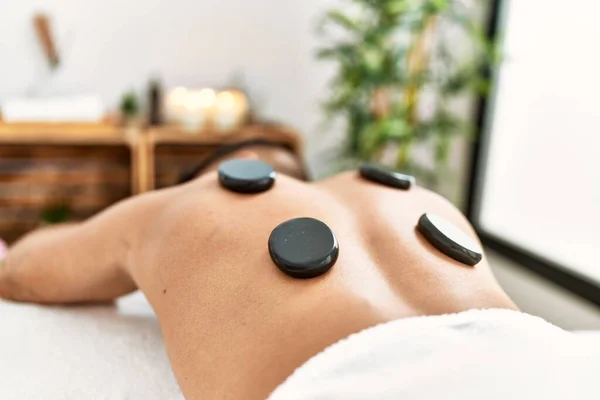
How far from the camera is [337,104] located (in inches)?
90.9

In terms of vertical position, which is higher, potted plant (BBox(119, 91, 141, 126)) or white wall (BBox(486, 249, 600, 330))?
potted plant (BBox(119, 91, 141, 126))

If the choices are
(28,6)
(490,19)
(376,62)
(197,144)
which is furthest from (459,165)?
(28,6)

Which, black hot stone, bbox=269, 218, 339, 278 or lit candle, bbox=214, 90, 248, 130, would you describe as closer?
black hot stone, bbox=269, 218, 339, 278

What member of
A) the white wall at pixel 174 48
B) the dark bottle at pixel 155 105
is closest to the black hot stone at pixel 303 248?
the dark bottle at pixel 155 105

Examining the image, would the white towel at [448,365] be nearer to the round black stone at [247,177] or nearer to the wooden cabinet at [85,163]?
the round black stone at [247,177]

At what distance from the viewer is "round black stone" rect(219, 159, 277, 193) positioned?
2.10 ft

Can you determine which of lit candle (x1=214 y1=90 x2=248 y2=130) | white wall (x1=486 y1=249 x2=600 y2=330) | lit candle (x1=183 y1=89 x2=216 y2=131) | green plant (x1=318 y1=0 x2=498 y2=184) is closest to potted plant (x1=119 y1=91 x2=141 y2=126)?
lit candle (x1=183 y1=89 x2=216 y2=131)

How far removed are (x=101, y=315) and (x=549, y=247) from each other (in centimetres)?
186

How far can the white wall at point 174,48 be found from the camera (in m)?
2.71

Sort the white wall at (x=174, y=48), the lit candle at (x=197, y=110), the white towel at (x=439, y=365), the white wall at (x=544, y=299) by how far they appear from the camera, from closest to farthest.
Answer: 1. the white towel at (x=439, y=365)
2. the white wall at (x=544, y=299)
3. the lit candle at (x=197, y=110)
4. the white wall at (x=174, y=48)

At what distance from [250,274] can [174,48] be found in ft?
8.36

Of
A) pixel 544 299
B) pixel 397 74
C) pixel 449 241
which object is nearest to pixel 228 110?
pixel 397 74

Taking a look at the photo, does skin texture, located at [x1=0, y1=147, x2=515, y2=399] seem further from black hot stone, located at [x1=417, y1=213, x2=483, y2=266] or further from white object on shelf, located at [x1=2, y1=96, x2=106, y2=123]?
white object on shelf, located at [x1=2, y1=96, x2=106, y2=123]

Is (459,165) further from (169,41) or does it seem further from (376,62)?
(169,41)
